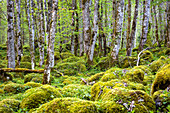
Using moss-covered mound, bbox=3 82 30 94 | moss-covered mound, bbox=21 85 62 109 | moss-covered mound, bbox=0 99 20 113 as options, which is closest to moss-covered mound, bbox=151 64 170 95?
moss-covered mound, bbox=21 85 62 109

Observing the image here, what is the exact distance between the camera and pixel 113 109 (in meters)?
3.02

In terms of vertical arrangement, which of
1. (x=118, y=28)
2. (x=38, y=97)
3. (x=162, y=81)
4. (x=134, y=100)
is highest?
(x=118, y=28)

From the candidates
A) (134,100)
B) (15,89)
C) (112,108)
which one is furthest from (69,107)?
(15,89)

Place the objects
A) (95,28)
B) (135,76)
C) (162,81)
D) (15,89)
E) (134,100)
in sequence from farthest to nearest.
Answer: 1. (95,28)
2. (15,89)
3. (135,76)
4. (162,81)
5. (134,100)

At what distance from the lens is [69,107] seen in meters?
2.95

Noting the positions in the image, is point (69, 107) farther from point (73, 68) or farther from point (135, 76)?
point (73, 68)

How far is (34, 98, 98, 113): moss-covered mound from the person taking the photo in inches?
112

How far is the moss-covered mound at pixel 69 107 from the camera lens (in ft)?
9.34

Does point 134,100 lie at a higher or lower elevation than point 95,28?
lower

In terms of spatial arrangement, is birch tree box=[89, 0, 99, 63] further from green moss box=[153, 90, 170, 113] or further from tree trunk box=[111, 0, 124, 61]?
green moss box=[153, 90, 170, 113]

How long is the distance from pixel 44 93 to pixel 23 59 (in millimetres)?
16556

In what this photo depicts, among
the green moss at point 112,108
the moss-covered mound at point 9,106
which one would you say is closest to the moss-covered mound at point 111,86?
the green moss at point 112,108

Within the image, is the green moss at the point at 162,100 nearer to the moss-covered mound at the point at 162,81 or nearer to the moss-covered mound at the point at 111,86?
the moss-covered mound at the point at 162,81

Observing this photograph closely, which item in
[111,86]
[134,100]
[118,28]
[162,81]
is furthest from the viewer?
[118,28]
